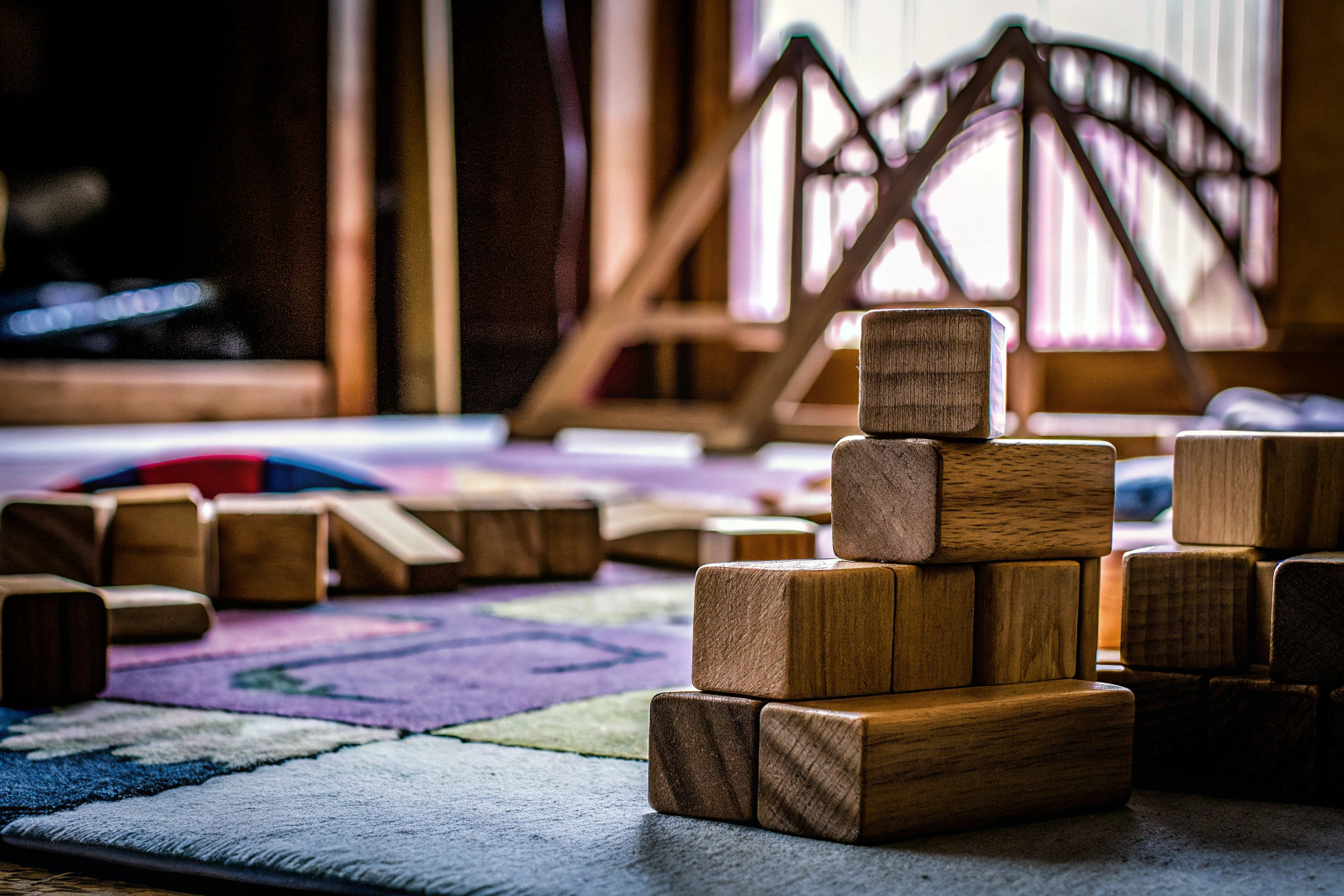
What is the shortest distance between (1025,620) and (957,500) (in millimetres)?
124

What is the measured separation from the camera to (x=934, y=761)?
91 cm

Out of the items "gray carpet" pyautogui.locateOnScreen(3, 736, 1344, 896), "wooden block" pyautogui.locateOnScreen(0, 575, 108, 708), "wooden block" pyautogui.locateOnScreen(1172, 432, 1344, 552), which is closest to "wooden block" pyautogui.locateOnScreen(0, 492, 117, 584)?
"wooden block" pyautogui.locateOnScreen(0, 575, 108, 708)

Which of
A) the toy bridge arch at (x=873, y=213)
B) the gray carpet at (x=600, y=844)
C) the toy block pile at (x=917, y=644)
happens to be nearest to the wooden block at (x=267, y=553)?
the gray carpet at (x=600, y=844)

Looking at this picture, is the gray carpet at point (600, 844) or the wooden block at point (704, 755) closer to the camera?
the gray carpet at point (600, 844)

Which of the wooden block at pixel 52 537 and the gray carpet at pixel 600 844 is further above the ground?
the wooden block at pixel 52 537

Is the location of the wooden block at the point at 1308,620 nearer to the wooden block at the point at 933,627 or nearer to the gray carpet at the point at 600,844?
the gray carpet at the point at 600,844

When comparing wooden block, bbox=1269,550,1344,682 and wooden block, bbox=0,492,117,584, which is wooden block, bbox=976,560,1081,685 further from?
wooden block, bbox=0,492,117,584

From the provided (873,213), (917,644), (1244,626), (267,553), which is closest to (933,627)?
(917,644)

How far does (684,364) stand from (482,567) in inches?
215

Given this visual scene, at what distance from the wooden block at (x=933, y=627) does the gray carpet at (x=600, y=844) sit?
121 millimetres

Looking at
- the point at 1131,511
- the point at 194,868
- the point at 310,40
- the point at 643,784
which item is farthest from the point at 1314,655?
the point at 310,40

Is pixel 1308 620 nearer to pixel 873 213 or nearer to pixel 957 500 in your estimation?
pixel 957 500

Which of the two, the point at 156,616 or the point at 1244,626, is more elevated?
the point at 1244,626

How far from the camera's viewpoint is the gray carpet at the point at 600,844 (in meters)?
0.81
